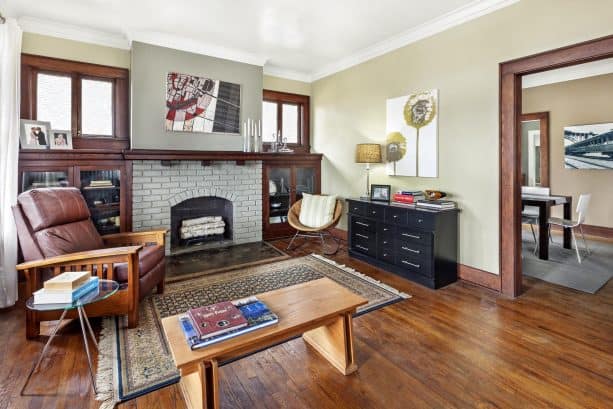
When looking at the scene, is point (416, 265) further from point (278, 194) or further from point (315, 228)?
point (278, 194)

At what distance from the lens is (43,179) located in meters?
3.84

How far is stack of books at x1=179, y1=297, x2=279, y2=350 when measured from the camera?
5.34ft

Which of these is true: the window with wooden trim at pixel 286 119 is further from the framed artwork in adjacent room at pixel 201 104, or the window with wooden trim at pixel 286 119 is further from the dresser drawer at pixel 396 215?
the dresser drawer at pixel 396 215

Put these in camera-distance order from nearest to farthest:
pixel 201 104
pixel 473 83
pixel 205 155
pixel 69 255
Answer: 1. pixel 69 255
2. pixel 473 83
3. pixel 205 155
4. pixel 201 104

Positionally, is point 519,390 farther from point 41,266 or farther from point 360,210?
point 41,266

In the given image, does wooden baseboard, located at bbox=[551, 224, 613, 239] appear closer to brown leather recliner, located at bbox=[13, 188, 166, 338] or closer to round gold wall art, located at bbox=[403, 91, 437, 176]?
round gold wall art, located at bbox=[403, 91, 437, 176]

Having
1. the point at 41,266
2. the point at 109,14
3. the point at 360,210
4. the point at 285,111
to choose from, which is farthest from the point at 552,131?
the point at 41,266

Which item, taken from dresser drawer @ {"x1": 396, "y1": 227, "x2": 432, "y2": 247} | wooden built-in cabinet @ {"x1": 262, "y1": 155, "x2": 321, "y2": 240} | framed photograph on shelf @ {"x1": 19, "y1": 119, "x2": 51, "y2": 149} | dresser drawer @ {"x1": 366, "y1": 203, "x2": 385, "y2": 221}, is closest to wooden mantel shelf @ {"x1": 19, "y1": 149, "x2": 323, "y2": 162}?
framed photograph on shelf @ {"x1": 19, "y1": 119, "x2": 51, "y2": 149}

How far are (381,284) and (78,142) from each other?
4024 mm

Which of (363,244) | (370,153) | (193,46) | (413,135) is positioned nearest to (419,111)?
(413,135)

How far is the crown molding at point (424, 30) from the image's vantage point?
3.29m

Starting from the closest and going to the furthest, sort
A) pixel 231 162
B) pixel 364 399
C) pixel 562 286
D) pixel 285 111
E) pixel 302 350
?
pixel 364 399 < pixel 302 350 < pixel 562 286 < pixel 231 162 < pixel 285 111

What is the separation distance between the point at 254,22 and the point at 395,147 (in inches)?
90.4

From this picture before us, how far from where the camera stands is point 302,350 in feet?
7.61
